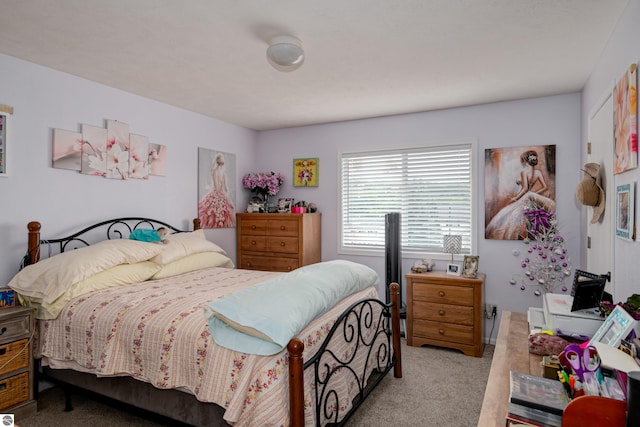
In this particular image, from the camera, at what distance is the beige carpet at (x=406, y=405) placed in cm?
239

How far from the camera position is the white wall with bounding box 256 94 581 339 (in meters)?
3.52

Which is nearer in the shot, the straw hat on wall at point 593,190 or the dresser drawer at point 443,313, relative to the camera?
the straw hat on wall at point 593,190

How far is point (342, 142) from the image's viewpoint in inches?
183

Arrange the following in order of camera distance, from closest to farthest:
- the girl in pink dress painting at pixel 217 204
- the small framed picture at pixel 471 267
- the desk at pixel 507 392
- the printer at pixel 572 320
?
1. the desk at pixel 507 392
2. the printer at pixel 572 320
3. the small framed picture at pixel 471 267
4. the girl in pink dress painting at pixel 217 204

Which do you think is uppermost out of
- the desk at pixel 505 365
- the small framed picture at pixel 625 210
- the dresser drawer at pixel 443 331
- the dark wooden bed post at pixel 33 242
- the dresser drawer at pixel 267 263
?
the small framed picture at pixel 625 210

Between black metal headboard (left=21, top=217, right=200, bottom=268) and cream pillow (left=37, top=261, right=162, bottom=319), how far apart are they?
0.49 meters

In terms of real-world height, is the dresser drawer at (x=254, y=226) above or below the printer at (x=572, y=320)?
above

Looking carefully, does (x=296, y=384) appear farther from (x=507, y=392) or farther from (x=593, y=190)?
(x=593, y=190)

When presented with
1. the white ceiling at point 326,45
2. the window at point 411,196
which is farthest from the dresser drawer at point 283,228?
the white ceiling at point 326,45

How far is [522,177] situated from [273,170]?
309 centimetres

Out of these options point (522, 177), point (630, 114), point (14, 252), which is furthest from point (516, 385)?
point (14, 252)

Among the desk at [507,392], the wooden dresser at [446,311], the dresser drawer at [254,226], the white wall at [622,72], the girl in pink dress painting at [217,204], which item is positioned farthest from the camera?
the dresser drawer at [254,226]

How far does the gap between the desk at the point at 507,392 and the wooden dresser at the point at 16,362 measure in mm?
2764

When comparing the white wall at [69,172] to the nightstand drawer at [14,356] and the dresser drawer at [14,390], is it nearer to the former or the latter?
the nightstand drawer at [14,356]
